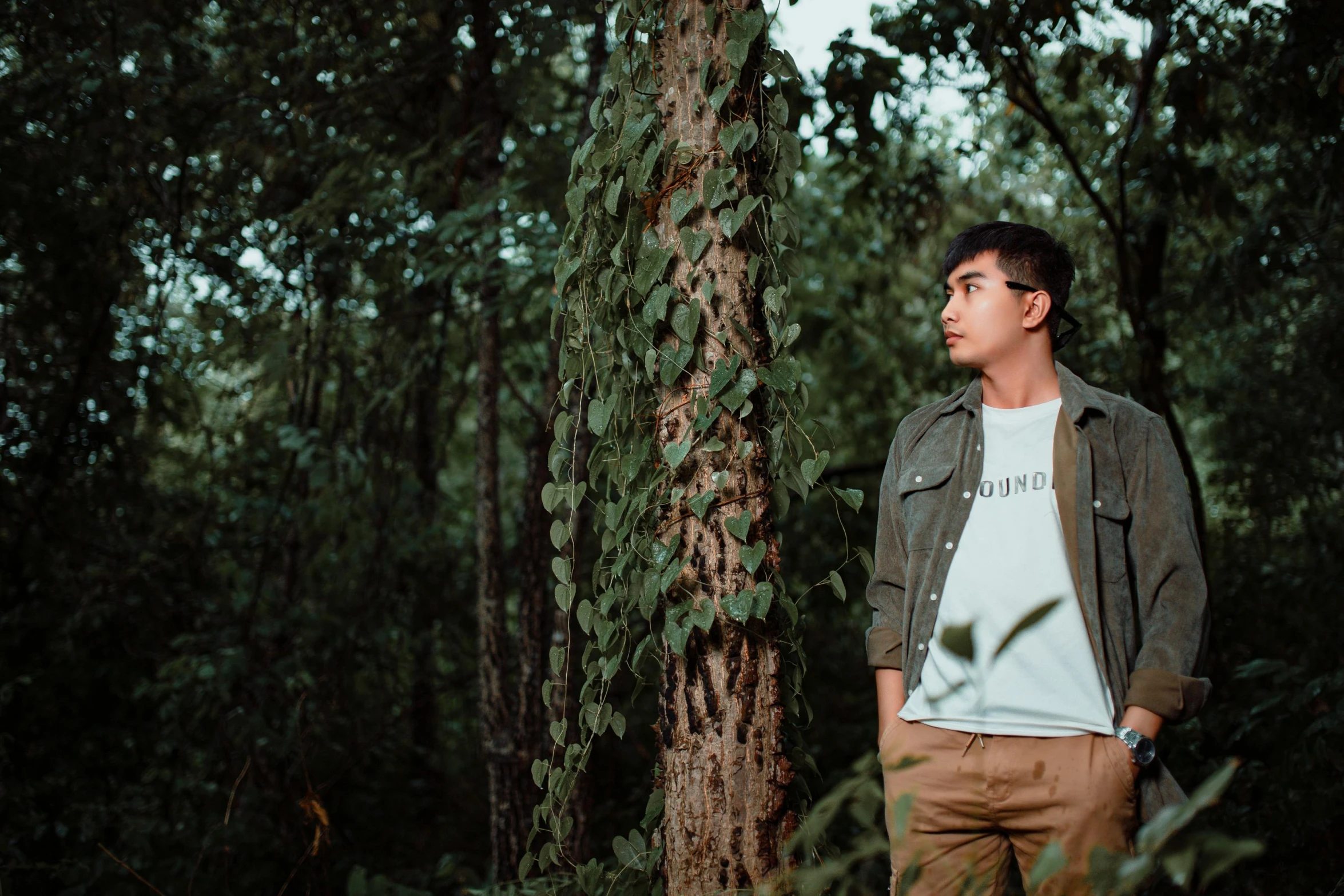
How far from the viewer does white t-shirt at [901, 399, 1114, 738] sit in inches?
54.8

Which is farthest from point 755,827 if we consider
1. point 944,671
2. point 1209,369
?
point 1209,369

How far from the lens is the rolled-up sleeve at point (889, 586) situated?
1.64 meters

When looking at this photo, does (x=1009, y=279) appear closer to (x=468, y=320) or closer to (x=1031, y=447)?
(x=1031, y=447)

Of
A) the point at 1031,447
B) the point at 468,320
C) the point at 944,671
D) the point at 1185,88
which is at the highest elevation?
the point at 1185,88

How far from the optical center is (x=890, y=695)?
161cm

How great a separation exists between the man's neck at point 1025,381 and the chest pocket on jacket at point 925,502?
0.57 feet

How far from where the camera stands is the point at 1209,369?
322 inches

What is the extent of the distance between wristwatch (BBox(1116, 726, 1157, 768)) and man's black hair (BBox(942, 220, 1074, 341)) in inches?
27.5

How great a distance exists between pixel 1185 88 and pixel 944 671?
317cm

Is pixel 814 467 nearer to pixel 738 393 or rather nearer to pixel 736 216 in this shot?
pixel 738 393

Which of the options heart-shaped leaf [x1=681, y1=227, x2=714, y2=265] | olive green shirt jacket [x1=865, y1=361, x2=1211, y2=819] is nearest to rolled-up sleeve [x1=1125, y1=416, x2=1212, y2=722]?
olive green shirt jacket [x1=865, y1=361, x2=1211, y2=819]

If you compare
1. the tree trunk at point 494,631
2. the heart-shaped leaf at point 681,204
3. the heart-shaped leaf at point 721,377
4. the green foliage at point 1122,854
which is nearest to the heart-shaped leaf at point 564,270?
the heart-shaped leaf at point 681,204

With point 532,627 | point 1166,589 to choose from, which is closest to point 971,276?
point 1166,589

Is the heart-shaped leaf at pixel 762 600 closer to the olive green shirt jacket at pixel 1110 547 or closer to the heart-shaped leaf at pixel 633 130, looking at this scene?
the olive green shirt jacket at pixel 1110 547
